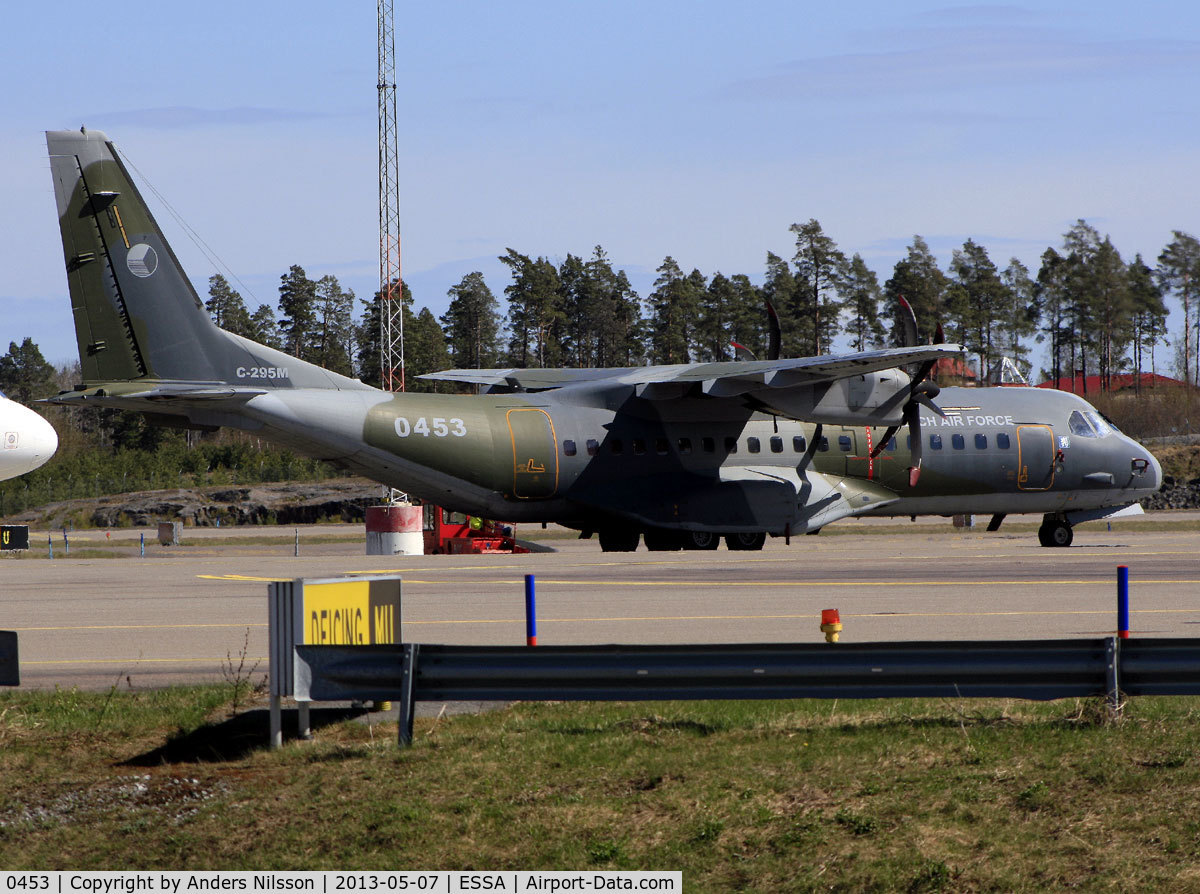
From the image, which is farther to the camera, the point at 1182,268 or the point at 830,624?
the point at 1182,268

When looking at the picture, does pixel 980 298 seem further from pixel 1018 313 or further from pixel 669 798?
pixel 669 798

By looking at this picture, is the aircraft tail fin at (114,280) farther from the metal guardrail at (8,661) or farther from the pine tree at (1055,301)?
the pine tree at (1055,301)

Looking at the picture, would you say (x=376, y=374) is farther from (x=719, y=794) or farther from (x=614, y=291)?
(x=719, y=794)

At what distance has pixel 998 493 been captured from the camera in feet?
109

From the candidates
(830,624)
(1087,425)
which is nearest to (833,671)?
(830,624)

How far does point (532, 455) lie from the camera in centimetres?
2967

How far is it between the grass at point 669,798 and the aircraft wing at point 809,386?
18.2 meters

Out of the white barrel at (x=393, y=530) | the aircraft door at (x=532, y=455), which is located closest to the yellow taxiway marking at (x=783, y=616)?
the aircraft door at (x=532, y=455)

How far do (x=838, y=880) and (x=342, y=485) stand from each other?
70.3 metres

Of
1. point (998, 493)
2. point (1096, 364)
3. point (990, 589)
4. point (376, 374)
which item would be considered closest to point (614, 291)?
point (376, 374)

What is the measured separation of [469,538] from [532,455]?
35.7 feet

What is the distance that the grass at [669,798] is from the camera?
295 inches

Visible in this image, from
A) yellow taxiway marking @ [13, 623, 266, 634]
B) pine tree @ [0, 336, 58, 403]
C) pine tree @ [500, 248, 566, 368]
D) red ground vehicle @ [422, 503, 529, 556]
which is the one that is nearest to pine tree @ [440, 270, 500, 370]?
pine tree @ [500, 248, 566, 368]

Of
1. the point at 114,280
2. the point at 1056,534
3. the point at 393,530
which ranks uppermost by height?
the point at 114,280
